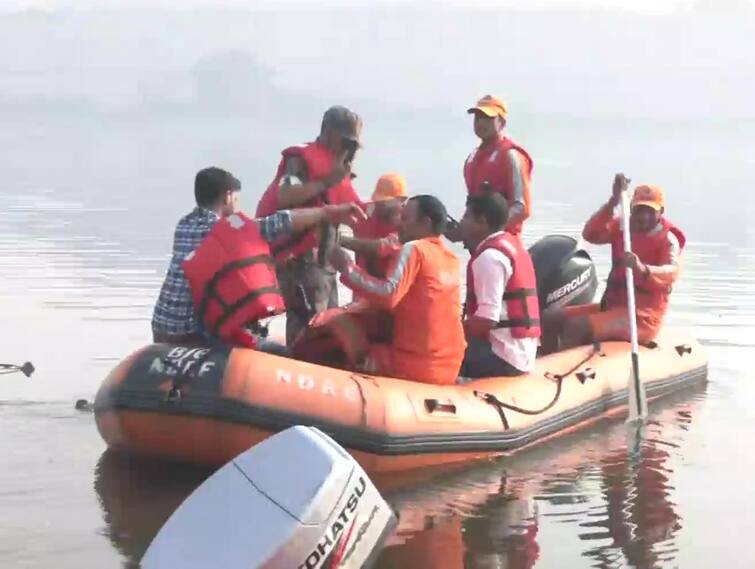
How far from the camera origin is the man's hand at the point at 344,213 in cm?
693

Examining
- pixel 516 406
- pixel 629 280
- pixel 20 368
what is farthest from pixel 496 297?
Result: pixel 20 368

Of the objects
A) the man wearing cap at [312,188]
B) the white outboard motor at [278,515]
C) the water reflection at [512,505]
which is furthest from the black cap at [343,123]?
the white outboard motor at [278,515]

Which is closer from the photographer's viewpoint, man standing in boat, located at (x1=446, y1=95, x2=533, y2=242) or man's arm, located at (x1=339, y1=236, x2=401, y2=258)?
→ man's arm, located at (x1=339, y1=236, x2=401, y2=258)

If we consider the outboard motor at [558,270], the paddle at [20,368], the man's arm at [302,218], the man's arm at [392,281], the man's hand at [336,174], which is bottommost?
the paddle at [20,368]

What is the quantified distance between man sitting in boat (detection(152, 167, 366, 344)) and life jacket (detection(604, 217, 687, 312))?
2.77 meters

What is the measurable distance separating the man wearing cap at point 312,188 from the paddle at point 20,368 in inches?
72.6

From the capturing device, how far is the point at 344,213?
696 centimetres

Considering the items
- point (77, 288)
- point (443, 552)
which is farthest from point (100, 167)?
point (443, 552)

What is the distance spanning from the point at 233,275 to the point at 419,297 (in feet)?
3.21

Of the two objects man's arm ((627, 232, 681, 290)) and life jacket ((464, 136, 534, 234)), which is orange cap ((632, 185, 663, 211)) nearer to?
man's arm ((627, 232, 681, 290))

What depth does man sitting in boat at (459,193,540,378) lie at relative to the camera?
23.6ft

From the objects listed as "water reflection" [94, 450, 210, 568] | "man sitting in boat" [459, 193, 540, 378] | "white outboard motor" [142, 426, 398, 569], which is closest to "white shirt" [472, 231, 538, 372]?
"man sitting in boat" [459, 193, 540, 378]

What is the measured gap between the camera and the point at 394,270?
6.73 m

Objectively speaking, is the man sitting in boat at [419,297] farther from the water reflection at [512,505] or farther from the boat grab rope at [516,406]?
the water reflection at [512,505]
